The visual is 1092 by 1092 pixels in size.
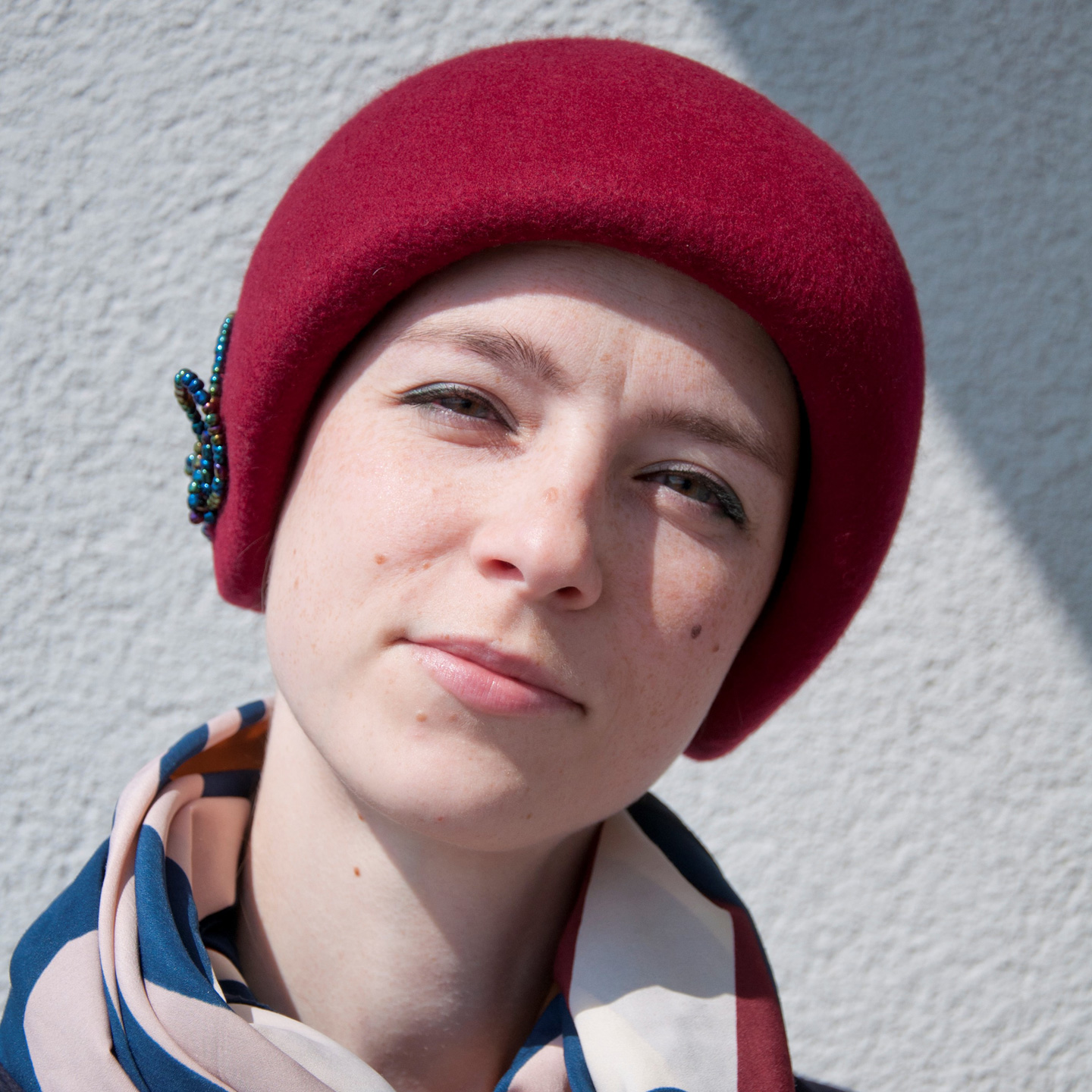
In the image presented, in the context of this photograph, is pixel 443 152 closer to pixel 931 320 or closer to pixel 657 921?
pixel 657 921

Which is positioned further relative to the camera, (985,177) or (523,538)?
(985,177)

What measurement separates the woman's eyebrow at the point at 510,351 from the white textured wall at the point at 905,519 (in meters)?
0.71

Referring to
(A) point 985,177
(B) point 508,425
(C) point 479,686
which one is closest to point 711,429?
(B) point 508,425

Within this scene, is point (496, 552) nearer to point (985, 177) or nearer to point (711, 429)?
point (711, 429)

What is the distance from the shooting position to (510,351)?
0.78 metres

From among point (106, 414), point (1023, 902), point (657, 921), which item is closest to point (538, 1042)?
point (657, 921)

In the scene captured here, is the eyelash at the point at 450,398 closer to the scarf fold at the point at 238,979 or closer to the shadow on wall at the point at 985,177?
the scarf fold at the point at 238,979

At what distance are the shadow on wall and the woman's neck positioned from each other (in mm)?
1082

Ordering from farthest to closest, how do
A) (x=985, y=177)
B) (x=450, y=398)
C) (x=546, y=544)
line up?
(x=985, y=177), (x=450, y=398), (x=546, y=544)

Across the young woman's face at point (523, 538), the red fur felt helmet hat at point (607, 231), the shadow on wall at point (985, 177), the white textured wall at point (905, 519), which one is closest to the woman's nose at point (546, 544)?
the young woman's face at point (523, 538)

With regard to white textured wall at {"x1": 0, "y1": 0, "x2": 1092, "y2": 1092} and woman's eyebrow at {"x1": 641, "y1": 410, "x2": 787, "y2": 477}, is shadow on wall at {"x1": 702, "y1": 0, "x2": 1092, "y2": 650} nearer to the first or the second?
white textured wall at {"x1": 0, "y1": 0, "x2": 1092, "y2": 1092}

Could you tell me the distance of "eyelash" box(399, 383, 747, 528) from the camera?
81 cm

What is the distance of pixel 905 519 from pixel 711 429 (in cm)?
86

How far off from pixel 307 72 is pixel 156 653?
0.84 meters
